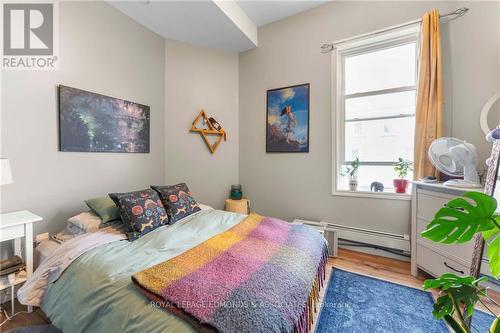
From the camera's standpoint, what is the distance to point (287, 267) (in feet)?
3.94

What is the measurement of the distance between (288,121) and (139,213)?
2.16 metres

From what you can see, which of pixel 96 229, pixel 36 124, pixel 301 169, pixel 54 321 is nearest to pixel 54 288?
pixel 54 321

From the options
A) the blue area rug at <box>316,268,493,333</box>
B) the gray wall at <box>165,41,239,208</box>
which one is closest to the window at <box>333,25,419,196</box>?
the blue area rug at <box>316,268,493,333</box>

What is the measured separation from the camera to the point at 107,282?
110cm

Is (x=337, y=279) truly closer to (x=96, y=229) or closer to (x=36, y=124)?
(x=96, y=229)

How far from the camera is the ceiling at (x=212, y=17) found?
226cm

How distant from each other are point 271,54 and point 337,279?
298 centimetres

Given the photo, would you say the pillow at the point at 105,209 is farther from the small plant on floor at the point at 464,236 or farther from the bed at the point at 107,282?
the small plant on floor at the point at 464,236

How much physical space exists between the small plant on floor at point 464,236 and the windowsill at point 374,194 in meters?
1.69

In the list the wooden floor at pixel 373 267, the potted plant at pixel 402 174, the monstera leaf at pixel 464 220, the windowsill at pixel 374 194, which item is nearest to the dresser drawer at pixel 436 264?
the wooden floor at pixel 373 267

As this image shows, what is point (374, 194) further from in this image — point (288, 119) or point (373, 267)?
point (288, 119)

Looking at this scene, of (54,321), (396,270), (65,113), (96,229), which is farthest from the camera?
(396,270)

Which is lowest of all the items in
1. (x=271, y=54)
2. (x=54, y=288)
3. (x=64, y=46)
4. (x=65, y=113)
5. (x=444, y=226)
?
(x=54, y=288)

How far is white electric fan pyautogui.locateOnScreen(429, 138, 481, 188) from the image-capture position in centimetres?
175
